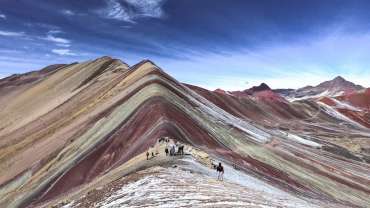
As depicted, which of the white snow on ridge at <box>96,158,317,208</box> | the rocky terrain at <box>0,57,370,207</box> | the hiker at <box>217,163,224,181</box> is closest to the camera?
the white snow on ridge at <box>96,158,317,208</box>

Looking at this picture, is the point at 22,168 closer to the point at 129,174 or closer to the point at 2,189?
the point at 2,189

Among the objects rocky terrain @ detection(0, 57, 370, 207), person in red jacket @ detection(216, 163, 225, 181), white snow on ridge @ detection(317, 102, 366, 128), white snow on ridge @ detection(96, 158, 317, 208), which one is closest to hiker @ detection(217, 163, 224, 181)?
person in red jacket @ detection(216, 163, 225, 181)

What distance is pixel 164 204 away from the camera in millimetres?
23984

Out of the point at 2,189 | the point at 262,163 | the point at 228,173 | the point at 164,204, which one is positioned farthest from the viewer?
the point at 2,189

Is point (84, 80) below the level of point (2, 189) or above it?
above

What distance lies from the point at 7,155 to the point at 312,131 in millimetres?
85156

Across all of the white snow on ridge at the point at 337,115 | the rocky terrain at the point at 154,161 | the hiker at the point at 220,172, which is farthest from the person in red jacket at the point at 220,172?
the white snow on ridge at the point at 337,115

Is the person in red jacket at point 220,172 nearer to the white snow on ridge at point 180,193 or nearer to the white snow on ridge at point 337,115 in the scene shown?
the white snow on ridge at point 180,193

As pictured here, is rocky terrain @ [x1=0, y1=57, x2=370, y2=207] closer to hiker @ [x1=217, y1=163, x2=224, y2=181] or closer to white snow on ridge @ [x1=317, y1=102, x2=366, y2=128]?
hiker @ [x1=217, y1=163, x2=224, y2=181]

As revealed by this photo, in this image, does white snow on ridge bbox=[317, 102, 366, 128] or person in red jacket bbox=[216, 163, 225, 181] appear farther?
white snow on ridge bbox=[317, 102, 366, 128]

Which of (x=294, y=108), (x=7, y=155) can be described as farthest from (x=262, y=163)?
(x=294, y=108)

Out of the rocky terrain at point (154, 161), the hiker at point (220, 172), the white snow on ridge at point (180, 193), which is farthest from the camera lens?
the hiker at point (220, 172)

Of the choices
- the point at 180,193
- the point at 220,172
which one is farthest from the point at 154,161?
the point at 180,193

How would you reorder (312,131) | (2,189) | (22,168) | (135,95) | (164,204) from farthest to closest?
(312,131) < (135,95) < (22,168) < (2,189) < (164,204)
